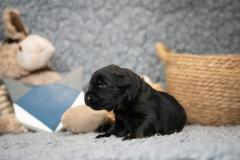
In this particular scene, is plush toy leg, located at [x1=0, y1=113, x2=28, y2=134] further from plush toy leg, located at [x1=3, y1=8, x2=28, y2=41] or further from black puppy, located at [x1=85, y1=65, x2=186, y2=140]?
black puppy, located at [x1=85, y1=65, x2=186, y2=140]

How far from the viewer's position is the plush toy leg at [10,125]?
1.53 metres

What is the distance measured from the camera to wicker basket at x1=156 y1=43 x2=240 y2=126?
1583 mm

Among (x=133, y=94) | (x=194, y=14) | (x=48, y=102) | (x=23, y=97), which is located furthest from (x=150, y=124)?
(x=194, y=14)

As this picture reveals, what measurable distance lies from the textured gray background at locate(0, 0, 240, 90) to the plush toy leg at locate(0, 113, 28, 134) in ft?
2.20

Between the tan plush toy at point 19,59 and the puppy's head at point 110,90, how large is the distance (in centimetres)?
74

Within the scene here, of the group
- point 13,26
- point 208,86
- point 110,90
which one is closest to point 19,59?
point 13,26

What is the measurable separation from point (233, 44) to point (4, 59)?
195 centimetres

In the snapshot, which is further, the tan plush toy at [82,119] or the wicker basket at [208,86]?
the wicker basket at [208,86]

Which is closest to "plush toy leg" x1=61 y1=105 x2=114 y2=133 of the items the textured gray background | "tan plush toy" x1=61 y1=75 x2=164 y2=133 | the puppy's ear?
"tan plush toy" x1=61 y1=75 x2=164 y2=133

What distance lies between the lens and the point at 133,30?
2.16m

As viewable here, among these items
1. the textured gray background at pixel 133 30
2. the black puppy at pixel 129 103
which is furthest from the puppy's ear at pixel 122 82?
the textured gray background at pixel 133 30

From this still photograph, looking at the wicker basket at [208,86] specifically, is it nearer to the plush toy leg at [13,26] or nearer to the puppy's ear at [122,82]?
the puppy's ear at [122,82]

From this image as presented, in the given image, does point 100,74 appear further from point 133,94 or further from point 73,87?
point 73,87

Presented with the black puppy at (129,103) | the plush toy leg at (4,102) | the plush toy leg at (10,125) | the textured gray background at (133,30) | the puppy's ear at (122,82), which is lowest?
the plush toy leg at (10,125)
